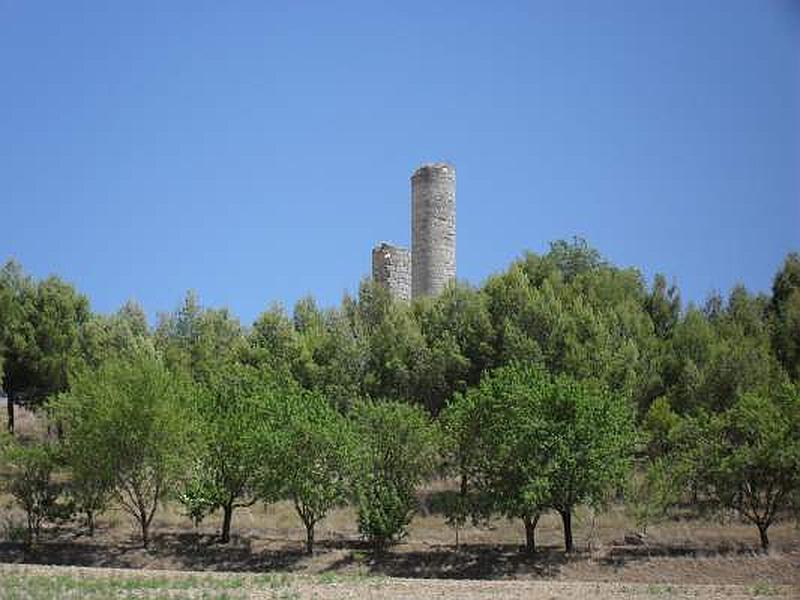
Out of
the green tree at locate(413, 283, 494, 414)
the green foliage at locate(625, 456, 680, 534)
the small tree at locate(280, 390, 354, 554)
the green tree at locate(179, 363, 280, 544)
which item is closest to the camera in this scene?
the small tree at locate(280, 390, 354, 554)

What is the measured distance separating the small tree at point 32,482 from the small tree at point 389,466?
9.78 metres

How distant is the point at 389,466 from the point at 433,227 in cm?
2104

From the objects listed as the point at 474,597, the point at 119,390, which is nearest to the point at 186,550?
the point at 119,390

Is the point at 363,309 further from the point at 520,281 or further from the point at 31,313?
the point at 31,313

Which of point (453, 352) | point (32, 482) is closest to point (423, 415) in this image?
point (453, 352)

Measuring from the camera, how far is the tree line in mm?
31844

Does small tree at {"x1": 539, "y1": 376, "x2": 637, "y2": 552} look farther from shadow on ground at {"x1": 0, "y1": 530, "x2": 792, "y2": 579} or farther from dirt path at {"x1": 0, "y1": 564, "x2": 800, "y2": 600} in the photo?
dirt path at {"x1": 0, "y1": 564, "x2": 800, "y2": 600}

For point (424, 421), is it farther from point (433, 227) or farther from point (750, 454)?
point (433, 227)

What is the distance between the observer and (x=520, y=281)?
47.2 meters

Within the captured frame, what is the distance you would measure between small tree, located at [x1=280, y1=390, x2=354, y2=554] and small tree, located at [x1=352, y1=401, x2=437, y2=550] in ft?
1.90

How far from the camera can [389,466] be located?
33469 mm

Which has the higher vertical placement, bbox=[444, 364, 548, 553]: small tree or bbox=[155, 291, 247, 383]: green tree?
bbox=[155, 291, 247, 383]: green tree

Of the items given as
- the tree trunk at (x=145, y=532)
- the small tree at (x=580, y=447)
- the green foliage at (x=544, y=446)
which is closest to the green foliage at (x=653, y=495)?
the small tree at (x=580, y=447)

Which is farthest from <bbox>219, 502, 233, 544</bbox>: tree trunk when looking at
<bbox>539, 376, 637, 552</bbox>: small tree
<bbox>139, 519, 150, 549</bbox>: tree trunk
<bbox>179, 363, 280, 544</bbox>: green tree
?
<bbox>539, 376, 637, 552</bbox>: small tree
